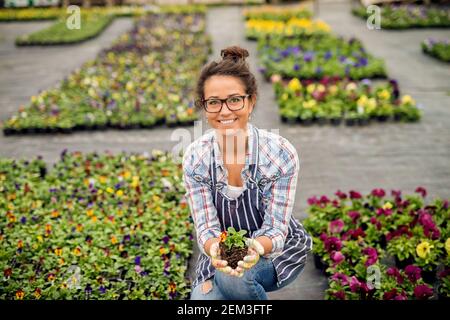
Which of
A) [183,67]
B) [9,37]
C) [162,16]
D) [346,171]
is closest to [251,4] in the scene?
[162,16]

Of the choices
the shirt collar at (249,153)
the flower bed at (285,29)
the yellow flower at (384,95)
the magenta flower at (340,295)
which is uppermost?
the flower bed at (285,29)

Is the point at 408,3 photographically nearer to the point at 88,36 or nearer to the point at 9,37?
the point at 88,36

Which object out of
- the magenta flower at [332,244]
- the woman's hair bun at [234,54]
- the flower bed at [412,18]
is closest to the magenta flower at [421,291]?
the magenta flower at [332,244]

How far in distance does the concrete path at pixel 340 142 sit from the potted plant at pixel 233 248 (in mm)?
1492

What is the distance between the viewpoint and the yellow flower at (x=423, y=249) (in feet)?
11.2

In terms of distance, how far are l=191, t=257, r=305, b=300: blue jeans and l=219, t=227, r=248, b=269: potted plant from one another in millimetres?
77

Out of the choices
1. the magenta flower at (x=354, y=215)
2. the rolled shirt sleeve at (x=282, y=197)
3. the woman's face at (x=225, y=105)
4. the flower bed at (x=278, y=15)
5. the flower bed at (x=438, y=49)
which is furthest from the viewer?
the flower bed at (x=278, y=15)

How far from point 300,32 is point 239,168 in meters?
10.5

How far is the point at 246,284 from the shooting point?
223 centimetres

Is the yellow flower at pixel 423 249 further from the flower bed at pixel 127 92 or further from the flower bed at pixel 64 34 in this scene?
the flower bed at pixel 64 34

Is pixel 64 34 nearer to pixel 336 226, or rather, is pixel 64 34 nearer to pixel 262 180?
pixel 336 226

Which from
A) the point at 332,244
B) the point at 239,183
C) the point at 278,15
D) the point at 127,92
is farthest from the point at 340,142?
the point at 278,15

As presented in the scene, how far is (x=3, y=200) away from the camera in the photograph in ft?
15.2

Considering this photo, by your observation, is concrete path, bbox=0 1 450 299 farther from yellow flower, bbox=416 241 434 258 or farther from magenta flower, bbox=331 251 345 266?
yellow flower, bbox=416 241 434 258
